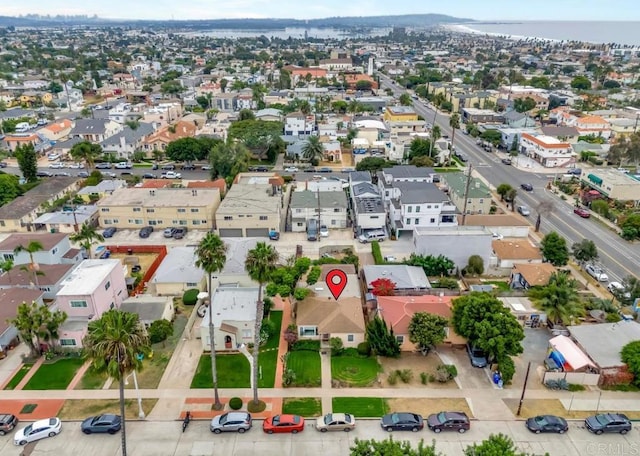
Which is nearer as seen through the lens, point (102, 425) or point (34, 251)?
point (102, 425)

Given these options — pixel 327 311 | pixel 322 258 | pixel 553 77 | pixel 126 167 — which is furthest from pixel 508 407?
pixel 553 77

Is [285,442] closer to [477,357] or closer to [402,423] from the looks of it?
[402,423]

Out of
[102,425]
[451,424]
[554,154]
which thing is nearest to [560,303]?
[451,424]

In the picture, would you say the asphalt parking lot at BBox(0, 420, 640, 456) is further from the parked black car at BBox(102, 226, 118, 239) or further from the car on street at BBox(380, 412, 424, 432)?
the parked black car at BBox(102, 226, 118, 239)

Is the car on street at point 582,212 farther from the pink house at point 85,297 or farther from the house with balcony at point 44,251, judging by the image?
the house with balcony at point 44,251

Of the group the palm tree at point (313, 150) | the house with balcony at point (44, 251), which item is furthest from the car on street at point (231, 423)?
the palm tree at point (313, 150)

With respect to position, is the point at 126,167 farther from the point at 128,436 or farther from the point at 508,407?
the point at 508,407
